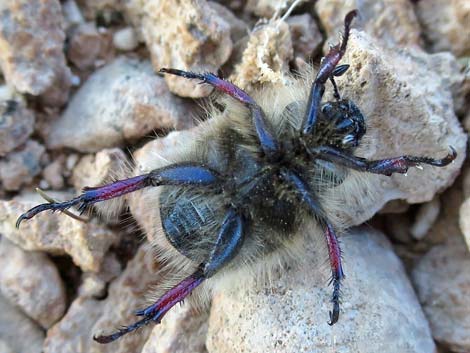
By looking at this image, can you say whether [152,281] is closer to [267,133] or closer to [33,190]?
[33,190]

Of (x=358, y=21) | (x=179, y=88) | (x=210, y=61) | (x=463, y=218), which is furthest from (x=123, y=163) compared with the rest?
(x=463, y=218)

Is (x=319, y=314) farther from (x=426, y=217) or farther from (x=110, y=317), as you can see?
(x=110, y=317)

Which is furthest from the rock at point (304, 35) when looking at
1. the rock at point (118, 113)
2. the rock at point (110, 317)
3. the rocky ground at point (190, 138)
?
the rock at point (110, 317)

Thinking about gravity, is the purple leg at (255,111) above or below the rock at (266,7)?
below

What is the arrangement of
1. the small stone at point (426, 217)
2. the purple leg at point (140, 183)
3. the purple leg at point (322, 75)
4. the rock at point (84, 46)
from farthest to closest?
the rock at point (84, 46) < the small stone at point (426, 217) < the purple leg at point (140, 183) < the purple leg at point (322, 75)

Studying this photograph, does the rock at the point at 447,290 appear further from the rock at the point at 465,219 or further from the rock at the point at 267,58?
the rock at the point at 267,58

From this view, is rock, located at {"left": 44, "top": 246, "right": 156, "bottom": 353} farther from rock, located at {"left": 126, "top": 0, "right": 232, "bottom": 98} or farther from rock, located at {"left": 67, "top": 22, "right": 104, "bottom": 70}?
rock, located at {"left": 67, "top": 22, "right": 104, "bottom": 70}

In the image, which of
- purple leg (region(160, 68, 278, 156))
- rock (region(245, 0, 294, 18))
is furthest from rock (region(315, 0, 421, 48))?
purple leg (region(160, 68, 278, 156))

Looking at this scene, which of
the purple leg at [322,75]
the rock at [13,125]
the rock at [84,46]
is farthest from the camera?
the rock at [84,46]

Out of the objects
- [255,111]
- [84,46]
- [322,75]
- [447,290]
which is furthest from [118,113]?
[447,290]
